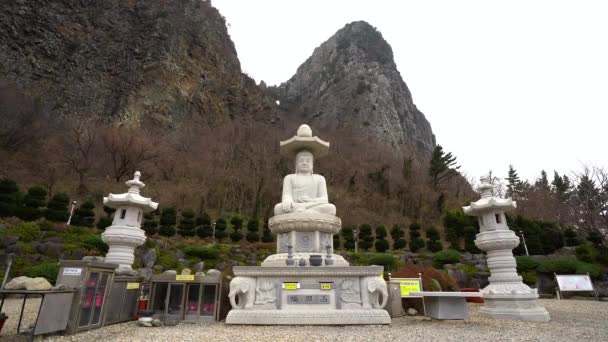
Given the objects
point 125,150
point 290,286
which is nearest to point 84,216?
point 125,150

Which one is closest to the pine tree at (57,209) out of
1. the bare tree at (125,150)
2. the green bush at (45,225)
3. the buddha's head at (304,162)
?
the green bush at (45,225)

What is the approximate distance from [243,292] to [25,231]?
1126 cm

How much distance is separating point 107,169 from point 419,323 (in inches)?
986

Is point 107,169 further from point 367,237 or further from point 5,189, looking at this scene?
point 367,237

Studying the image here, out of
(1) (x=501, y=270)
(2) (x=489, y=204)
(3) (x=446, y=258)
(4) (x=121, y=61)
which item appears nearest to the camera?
(1) (x=501, y=270)

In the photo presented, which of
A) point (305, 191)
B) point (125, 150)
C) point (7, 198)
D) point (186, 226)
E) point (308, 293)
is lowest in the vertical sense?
point (308, 293)

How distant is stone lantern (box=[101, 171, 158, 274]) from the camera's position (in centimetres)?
799

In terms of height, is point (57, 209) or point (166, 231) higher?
point (57, 209)

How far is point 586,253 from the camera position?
14.7 m

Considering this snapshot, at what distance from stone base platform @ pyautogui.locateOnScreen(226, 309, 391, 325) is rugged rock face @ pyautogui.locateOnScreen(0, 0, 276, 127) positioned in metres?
28.2

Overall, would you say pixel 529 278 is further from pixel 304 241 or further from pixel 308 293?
pixel 308 293

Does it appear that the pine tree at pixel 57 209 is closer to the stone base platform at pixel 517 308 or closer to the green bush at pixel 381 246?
the green bush at pixel 381 246

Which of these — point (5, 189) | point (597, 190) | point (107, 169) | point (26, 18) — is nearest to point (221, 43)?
point (26, 18)

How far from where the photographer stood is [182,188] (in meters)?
22.7
